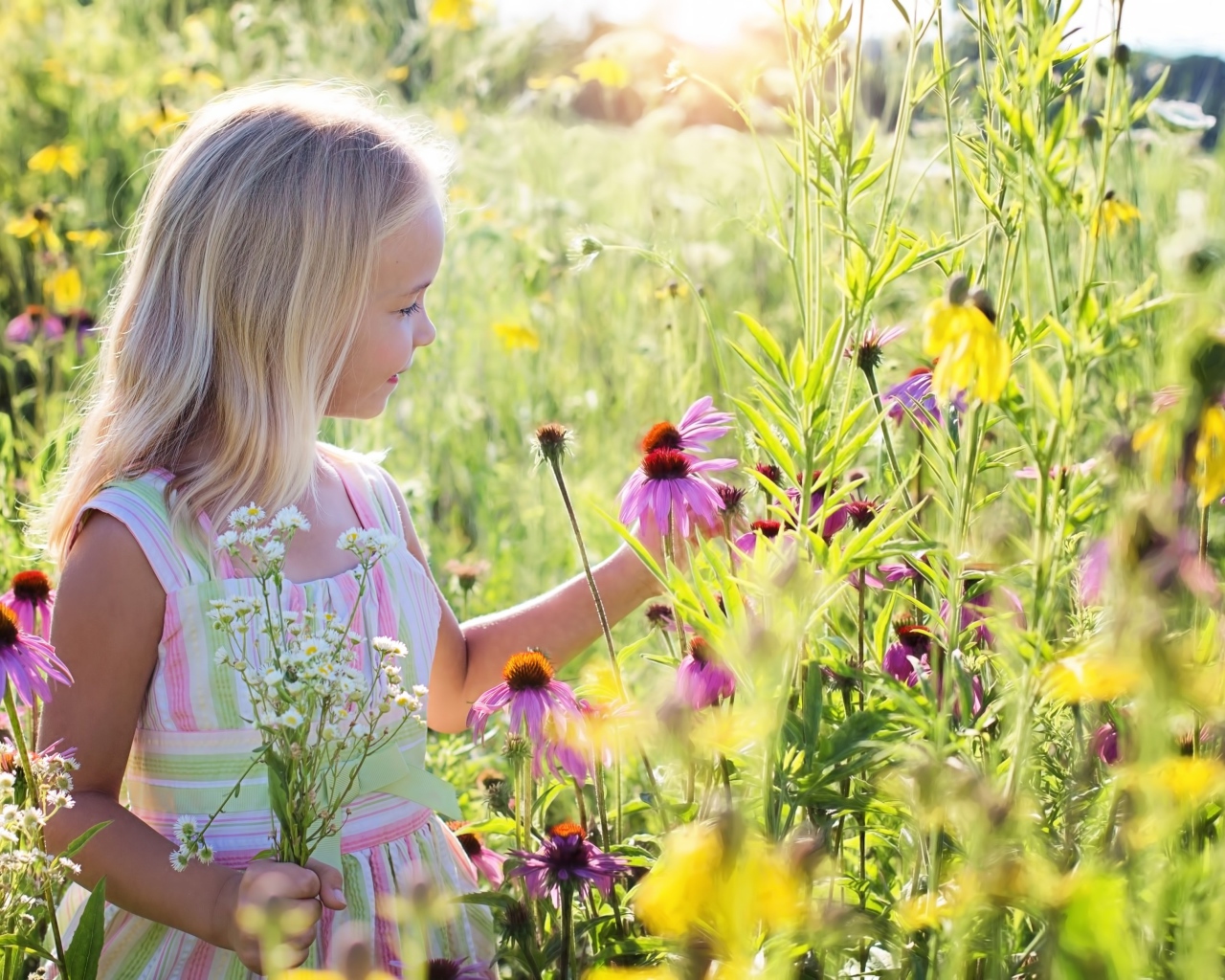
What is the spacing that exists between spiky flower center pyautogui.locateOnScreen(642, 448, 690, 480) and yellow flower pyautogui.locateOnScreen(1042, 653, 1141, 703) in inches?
19.1

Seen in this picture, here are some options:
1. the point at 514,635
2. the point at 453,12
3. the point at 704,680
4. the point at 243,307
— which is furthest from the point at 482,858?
the point at 453,12

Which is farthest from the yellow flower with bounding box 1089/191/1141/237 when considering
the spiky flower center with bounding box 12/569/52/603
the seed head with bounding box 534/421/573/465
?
the spiky flower center with bounding box 12/569/52/603

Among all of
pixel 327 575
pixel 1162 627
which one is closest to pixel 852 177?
pixel 1162 627

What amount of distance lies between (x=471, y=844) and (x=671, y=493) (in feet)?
1.55

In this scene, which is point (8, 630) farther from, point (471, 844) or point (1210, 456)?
point (1210, 456)

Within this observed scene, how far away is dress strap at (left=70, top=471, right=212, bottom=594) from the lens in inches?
47.7

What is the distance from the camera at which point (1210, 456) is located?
64 centimetres

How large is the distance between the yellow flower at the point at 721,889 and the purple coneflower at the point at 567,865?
363 mm

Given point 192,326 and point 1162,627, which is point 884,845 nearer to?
point 1162,627

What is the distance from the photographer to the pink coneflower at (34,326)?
2.68m

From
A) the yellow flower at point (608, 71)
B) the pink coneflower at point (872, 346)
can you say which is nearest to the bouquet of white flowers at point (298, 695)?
the pink coneflower at point (872, 346)

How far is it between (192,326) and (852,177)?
756 millimetres

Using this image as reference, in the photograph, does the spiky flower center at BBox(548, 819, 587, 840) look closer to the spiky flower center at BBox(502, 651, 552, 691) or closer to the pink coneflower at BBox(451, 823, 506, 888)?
the spiky flower center at BBox(502, 651, 552, 691)

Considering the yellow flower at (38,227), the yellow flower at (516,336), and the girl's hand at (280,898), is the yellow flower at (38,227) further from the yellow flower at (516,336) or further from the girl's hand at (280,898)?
the girl's hand at (280,898)
